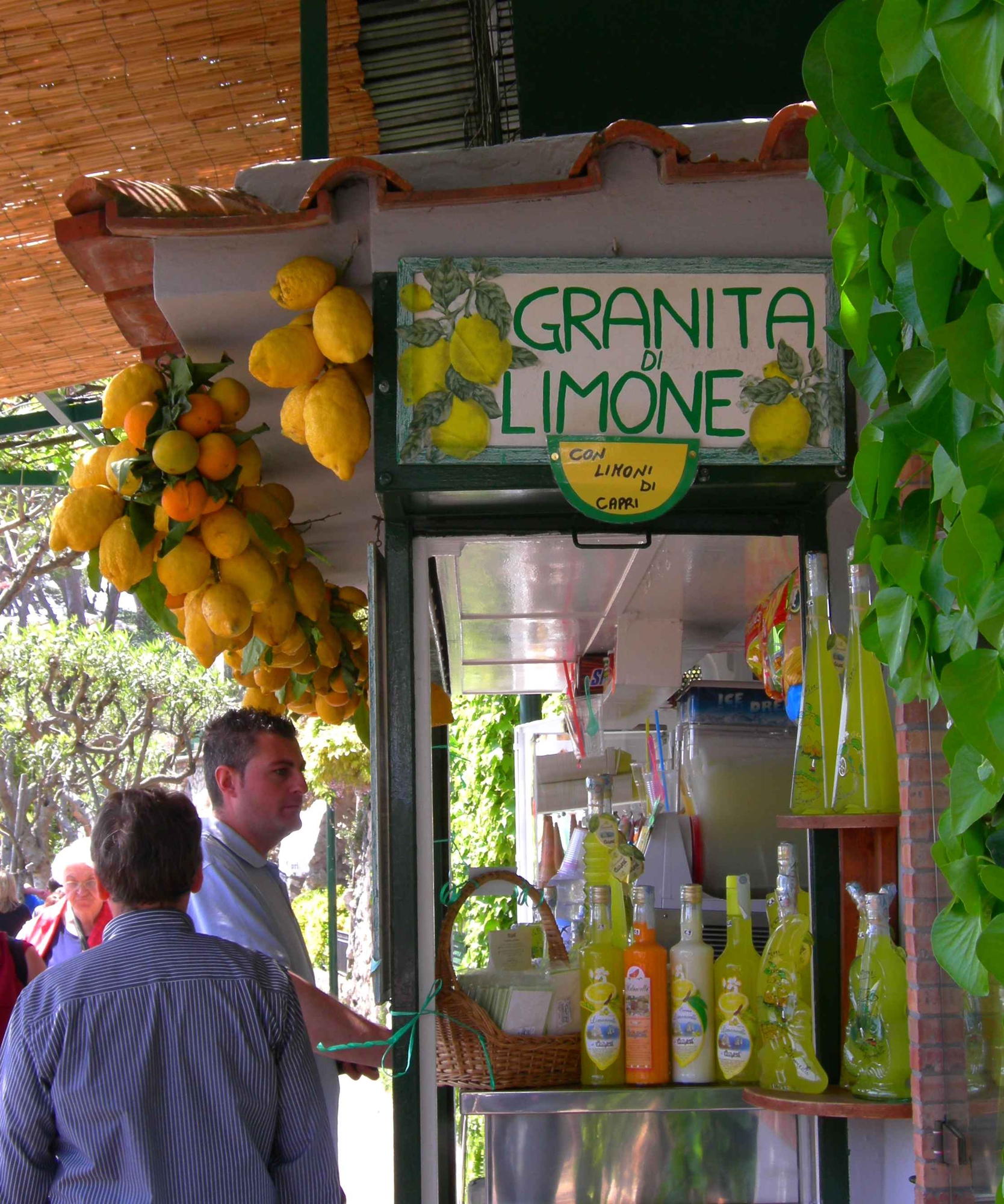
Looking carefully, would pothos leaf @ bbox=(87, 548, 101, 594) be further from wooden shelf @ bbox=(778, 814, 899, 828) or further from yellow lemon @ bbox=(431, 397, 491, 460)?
wooden shelf @ bbox=(778, 814, 899, 828)

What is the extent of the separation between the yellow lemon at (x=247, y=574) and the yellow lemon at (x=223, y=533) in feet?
0.07

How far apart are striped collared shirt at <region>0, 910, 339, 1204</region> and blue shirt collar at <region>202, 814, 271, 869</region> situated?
0.93 meters

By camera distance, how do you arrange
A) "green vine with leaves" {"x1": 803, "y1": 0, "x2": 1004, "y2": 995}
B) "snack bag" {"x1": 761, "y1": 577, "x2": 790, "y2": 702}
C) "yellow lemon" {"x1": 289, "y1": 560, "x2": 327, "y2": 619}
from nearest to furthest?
1. "green vine with leaves" {"x1": 803, "y1": 0, "x2": 1004, "y2": 995}
2. "snack bag" {"x1": 761, "y1": 577, "x2": 790, "y2": 702}
3. "yellow lemon" {"x1": 289, "y1": 560, "x2": 327, "y2": 619}

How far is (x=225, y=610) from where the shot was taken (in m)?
2.13

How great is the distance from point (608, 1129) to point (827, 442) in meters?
1.21

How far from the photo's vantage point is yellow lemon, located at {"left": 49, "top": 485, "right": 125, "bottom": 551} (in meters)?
2.06

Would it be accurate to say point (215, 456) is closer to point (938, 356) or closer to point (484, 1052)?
point (484, 1052)

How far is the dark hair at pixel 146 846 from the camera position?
2.03m

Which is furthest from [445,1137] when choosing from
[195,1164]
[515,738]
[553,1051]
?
[515,738]

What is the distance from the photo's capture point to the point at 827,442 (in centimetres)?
197

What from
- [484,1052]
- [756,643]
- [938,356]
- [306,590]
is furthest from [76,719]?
[938,356]

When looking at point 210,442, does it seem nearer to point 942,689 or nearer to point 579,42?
point 942,689

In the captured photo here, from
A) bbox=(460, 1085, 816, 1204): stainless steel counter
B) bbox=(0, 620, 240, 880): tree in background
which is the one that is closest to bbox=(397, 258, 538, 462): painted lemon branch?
bbox=(460, 1085, 816, 1204): stainless steel counter

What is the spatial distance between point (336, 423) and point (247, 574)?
399 mm
